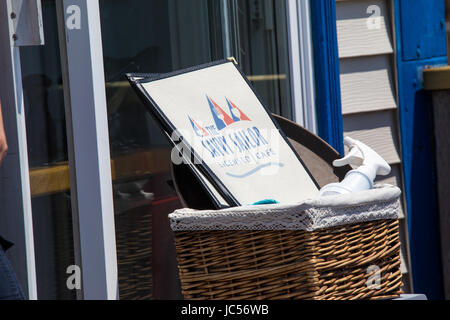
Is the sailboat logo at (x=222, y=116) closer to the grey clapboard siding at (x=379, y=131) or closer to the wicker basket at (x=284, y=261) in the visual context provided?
the wicker basket at (x=284, y=261)

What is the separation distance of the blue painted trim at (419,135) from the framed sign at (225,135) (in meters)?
1.03

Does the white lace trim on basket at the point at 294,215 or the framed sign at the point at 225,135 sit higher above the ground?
the framed sign at the point at 225,135

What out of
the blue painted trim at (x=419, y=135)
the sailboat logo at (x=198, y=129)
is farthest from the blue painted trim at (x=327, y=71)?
the sailboat logo at (x=198, y=129)

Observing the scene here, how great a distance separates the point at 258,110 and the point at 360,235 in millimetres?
452

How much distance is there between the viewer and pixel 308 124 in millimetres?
2373

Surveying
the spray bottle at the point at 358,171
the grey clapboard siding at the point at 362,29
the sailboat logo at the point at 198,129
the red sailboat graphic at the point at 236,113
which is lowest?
the spray bottle at the point at 358,171

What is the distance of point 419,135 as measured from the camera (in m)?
2.62

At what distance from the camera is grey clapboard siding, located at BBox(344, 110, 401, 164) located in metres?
2.50

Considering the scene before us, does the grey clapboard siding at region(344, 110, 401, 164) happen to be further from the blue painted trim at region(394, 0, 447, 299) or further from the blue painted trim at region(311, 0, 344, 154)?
the blue painted trim at region(311, 0, 344, 154)

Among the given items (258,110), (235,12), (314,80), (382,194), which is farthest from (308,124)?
(382,194)

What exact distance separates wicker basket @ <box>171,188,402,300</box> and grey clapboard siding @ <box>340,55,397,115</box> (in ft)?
3.45

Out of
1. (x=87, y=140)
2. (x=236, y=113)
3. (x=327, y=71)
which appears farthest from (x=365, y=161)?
(x=327, y=71)

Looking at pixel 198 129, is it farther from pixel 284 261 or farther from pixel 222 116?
pixel 284 261

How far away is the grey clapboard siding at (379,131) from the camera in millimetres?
2504
